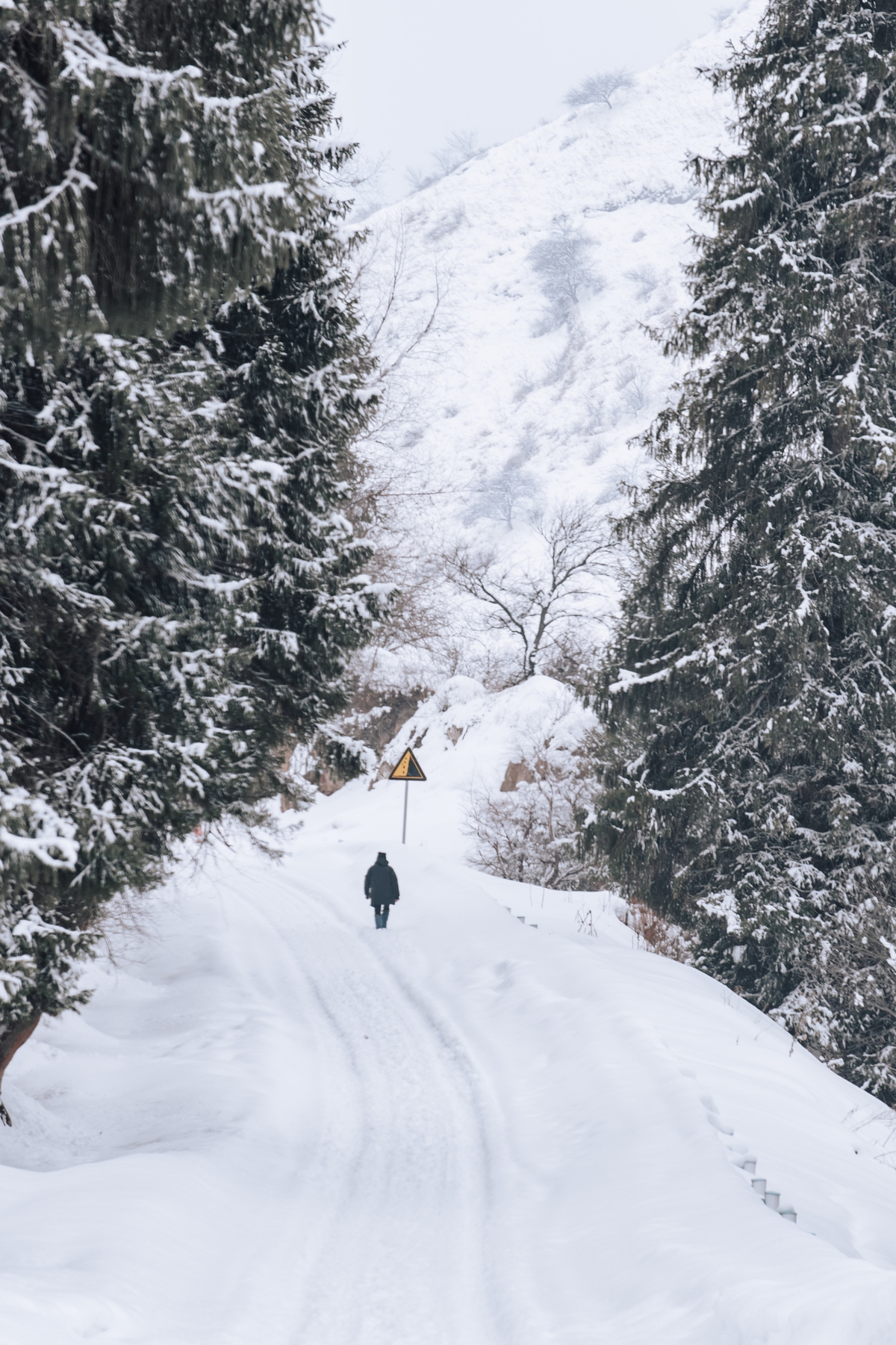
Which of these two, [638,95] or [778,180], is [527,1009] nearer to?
[778,180]

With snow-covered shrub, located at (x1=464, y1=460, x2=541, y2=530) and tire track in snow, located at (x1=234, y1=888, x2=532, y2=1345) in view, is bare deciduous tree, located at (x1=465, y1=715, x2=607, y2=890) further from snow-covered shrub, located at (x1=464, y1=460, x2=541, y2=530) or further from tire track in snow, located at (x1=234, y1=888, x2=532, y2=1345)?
snow-covered shrub, located at (x1=464, y1=460, x2=541, y2=530)

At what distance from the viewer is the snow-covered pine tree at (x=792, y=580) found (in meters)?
12.3

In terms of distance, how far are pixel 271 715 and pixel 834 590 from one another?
24.2 feet

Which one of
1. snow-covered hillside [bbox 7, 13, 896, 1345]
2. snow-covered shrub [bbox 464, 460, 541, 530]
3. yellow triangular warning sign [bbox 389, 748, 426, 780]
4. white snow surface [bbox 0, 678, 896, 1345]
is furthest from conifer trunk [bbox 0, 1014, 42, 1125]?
snow-covered shrub [bbox 464, 460, 541, 530]

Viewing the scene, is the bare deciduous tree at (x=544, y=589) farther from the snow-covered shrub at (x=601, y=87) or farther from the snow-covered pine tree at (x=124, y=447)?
the snow-covered shrub at (x=601, y=87)

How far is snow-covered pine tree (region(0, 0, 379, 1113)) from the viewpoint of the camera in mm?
4980

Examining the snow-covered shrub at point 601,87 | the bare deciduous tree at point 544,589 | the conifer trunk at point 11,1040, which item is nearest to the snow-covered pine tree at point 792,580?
the conifer trunk at point 11,1040

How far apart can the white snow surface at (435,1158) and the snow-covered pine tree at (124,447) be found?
1.57 m

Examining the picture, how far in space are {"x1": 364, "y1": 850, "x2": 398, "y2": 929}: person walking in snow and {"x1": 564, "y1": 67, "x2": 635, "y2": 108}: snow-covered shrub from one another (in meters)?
151

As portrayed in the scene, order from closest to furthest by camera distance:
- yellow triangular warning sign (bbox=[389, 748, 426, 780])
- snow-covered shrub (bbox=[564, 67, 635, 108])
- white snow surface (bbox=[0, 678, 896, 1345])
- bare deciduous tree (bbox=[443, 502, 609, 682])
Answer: white snow surface (bbox=[0, 678, 896, 1345]) → yellow triangular warning sign (bbox=[389, 748, 426, 780]) → bare deciduous tree (bbox=[443, 502, 609, 682]) → snow-covered shrub (bbox=[564, 67, 635, 108])

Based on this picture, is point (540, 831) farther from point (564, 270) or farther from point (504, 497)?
point (564, 270)

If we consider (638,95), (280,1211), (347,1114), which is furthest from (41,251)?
(638,95)

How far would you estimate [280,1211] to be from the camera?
6445 millimetres

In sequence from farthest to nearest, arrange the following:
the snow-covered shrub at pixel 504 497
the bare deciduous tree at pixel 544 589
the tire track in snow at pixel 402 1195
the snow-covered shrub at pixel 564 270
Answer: the snow-covered shrub at pixel 564 270
the snow-covered shrub at pixel 504 497
the bare deciduous tree at pixel 544 589
the tire track in snow at pixel 402 1195
